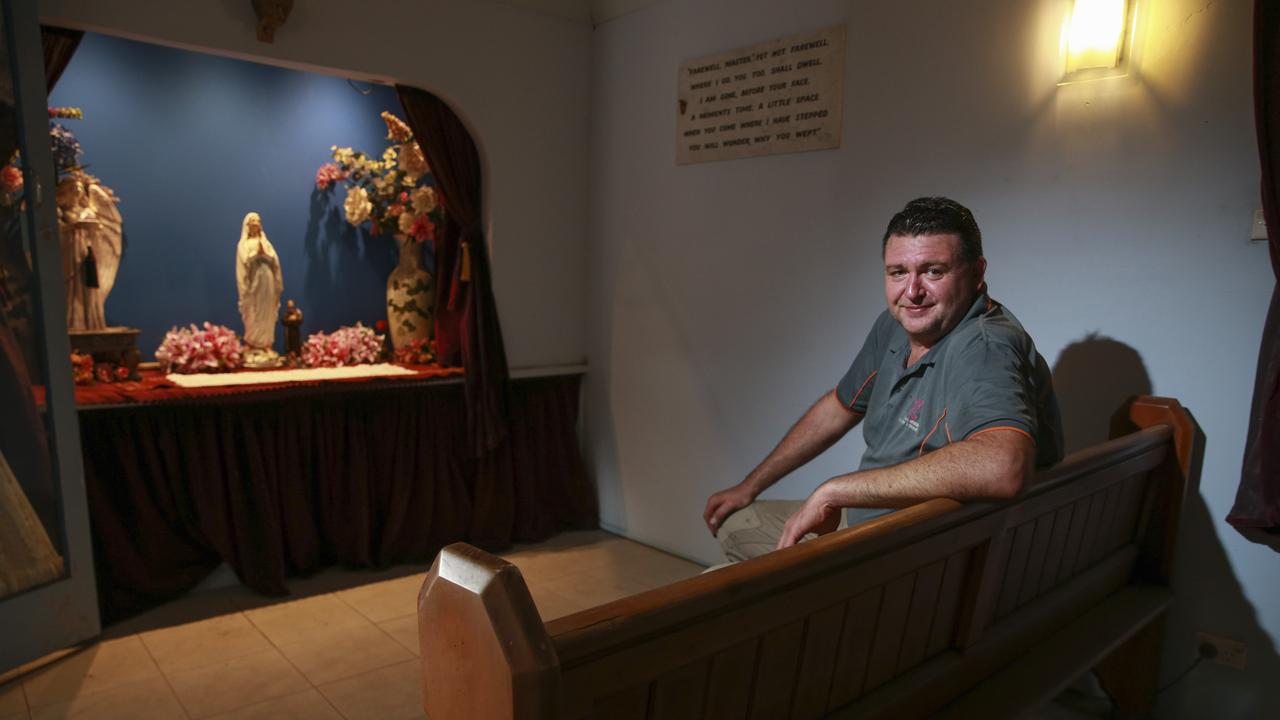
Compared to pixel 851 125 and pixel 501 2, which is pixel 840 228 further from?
pixel 501 2

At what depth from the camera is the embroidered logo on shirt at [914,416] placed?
6.14ft

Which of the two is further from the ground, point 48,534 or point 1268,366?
point 1268,366

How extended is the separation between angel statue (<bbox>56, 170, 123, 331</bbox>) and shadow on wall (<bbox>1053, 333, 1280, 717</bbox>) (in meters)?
3.61

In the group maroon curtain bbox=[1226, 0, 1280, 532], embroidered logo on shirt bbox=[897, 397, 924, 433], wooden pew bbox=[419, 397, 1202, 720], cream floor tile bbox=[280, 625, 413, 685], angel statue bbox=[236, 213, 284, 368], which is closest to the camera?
wooden pew bbox=[419, 397, 1202, 720]

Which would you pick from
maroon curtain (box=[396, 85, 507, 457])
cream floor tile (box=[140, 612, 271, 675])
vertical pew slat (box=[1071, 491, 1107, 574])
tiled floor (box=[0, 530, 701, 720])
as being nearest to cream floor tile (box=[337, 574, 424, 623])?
tiled floor (box=[0, 530, 701, 720])

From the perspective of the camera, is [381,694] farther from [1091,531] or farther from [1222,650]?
[1222,650]

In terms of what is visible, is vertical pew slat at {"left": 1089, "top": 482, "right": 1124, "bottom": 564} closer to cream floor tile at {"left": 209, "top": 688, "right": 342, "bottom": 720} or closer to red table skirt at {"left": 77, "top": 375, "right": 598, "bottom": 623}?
cream floor tile at {"left": 209, "top": 688, "right": 342, "bottom": 720}

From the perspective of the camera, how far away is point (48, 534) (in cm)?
269

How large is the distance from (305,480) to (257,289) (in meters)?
0.93

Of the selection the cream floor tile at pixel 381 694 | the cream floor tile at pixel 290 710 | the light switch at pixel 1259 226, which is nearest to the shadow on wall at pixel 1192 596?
the light switch at pixel 1259 226

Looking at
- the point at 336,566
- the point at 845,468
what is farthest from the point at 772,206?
the point at 336,566

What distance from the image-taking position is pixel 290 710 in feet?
8.01

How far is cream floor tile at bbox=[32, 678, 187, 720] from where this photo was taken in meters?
2.38

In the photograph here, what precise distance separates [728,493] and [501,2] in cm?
267
